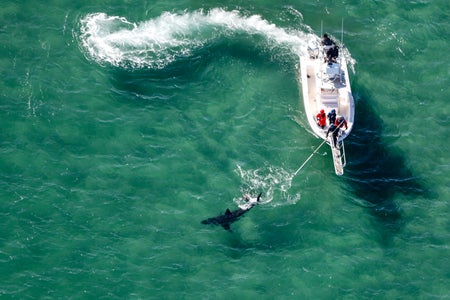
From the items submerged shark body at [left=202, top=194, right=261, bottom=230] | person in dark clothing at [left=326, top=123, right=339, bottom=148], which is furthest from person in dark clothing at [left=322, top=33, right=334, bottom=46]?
submerged shark body at [left=202, top=194, right=261, bottom=230]

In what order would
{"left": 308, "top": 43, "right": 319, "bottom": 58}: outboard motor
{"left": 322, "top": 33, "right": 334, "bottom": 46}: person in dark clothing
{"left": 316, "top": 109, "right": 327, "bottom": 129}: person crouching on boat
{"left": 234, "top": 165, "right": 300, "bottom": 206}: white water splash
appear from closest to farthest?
{"left": 234, "top": 165, "right": 300, "bottom": 206}: white water splash < {"left": 316, "top": 109, "right": 327, "bottom": 129}: person crouching on boat < {"left": 322, "top": 33, "right": 334, "bottom": 46}: person in dark clothing < {"left": 308, "top": 43, "right": 319, "bottom": 58}: outboard motor

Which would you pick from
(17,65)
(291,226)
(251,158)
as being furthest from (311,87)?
(17,65)

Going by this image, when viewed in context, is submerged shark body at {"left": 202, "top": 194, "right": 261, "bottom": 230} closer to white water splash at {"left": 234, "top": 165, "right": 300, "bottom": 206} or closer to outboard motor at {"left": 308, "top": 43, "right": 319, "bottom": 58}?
white water splash at {"left": 234, "top": 165, "right": 300, "bottom": 206}

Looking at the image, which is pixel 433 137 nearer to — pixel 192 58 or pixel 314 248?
pixel 314 248

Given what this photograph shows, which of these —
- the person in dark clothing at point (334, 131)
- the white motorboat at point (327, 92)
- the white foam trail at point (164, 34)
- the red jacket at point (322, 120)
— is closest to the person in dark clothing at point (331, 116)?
the white motorboat at point (327, 92)

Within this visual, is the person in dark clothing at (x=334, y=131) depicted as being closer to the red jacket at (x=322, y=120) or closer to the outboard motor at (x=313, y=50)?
the red jacket at (x=322, y=120)

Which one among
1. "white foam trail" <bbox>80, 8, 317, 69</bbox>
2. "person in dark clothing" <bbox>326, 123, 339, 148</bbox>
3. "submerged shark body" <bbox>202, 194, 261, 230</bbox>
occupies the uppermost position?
"white foam trail" <bbox>80, 8, 317, 69</bbox>
